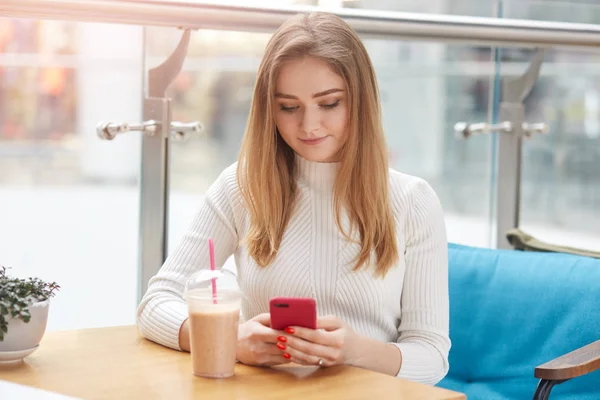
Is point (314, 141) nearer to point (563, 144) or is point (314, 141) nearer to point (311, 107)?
point (311, 107)

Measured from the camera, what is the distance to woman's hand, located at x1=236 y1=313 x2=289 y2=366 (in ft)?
4.98

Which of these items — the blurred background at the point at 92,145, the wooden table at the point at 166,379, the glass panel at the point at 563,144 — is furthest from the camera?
the glass panel at the point at 563,144

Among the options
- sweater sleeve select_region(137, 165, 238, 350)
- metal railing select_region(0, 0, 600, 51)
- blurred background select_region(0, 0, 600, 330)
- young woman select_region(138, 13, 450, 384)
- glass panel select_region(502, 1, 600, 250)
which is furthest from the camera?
glass panel select_region(502, 1, 600, 250)

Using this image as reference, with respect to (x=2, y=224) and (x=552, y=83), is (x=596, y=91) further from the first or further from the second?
(x=2, y=224)

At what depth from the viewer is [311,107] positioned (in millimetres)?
1778

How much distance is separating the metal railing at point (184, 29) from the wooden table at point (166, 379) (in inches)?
30.3

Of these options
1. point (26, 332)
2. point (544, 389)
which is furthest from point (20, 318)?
point (544, 389)

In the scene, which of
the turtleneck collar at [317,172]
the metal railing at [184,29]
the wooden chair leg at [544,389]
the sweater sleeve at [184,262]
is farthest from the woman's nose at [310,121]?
the wooden chair leg at [544,389]

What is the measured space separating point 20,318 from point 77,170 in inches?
47.7

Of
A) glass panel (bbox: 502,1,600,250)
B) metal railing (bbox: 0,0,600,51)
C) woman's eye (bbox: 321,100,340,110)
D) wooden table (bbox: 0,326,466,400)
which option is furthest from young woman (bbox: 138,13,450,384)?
glass panel (bbox: 502,1,600,250)

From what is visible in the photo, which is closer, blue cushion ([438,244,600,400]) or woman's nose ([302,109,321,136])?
woman's nose ([302,109,321,136])

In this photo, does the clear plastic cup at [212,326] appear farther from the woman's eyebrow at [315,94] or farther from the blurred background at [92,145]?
the blurred background at [92,145]

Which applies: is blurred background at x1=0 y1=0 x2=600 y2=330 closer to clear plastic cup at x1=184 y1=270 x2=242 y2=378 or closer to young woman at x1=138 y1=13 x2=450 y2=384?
young woman at x1=138 y1=13 x2=450 y2=384

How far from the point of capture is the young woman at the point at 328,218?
1792 mm
